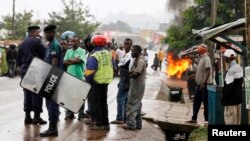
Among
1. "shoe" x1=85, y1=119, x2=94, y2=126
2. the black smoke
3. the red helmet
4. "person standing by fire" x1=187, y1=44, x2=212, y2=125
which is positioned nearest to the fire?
the black smoke

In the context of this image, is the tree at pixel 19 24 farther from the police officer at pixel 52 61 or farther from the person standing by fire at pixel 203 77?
the police officer at pixel 52 61

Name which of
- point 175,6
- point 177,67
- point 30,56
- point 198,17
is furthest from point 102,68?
point 175,6

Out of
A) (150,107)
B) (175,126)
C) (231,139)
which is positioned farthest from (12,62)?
(231,139)

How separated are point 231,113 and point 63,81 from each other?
141 inches

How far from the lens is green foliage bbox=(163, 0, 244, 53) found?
30.7 metres

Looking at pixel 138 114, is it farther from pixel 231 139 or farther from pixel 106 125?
pixel 231 139

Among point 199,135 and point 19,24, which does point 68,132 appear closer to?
point 199,135

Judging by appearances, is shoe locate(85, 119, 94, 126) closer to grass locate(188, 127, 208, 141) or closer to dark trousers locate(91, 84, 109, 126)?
dark trousers locate(91, 84, 109, 126)

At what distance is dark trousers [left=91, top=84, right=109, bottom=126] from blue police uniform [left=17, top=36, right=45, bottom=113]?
1131mm

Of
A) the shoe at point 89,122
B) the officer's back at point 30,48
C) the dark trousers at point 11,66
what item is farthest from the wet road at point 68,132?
the dark trousers at point 11,66

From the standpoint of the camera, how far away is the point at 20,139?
8.77 metres

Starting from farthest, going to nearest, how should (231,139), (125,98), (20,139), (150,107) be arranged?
(150,107), (125,98), (20,139), (231,139)

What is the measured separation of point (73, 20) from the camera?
54500 millimetres

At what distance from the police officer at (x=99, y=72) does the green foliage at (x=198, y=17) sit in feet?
69.2
